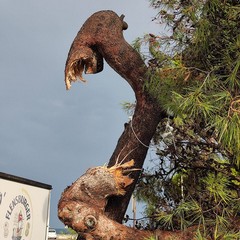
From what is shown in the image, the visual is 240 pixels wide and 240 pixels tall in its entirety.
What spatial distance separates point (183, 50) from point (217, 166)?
1.17m

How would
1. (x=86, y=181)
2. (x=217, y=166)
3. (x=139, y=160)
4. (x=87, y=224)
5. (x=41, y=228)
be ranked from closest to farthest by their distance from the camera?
(x=87, y=224), (x=86, y=181), (x=217, y=166), (x=139, y=160), (x=41, y=228)

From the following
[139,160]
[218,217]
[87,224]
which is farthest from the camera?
[139,160]

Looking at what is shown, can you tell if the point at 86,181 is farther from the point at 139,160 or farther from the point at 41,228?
the point at 41,228

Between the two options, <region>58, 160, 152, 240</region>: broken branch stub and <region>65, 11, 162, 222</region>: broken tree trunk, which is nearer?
<region>58, 160, 152, 240</region>: broken branch stub

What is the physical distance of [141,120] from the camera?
13.9ft

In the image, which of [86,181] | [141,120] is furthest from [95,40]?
[86,181]

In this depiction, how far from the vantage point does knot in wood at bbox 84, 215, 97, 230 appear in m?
3.27

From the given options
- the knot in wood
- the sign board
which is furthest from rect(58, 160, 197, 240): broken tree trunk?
Answer: the sign board

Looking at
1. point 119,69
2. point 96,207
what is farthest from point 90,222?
point 119,69

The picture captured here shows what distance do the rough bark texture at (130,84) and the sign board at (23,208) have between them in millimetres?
992

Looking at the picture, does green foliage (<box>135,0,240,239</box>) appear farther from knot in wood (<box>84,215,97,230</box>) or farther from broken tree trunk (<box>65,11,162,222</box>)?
knot in wood (<box>84,215,97,230</box>)

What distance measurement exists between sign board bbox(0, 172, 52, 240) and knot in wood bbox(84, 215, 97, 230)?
4.22ft

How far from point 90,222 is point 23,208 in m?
1.60

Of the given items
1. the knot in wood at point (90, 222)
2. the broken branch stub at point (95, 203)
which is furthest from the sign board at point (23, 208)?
the knot in wood at point (90, 222)
